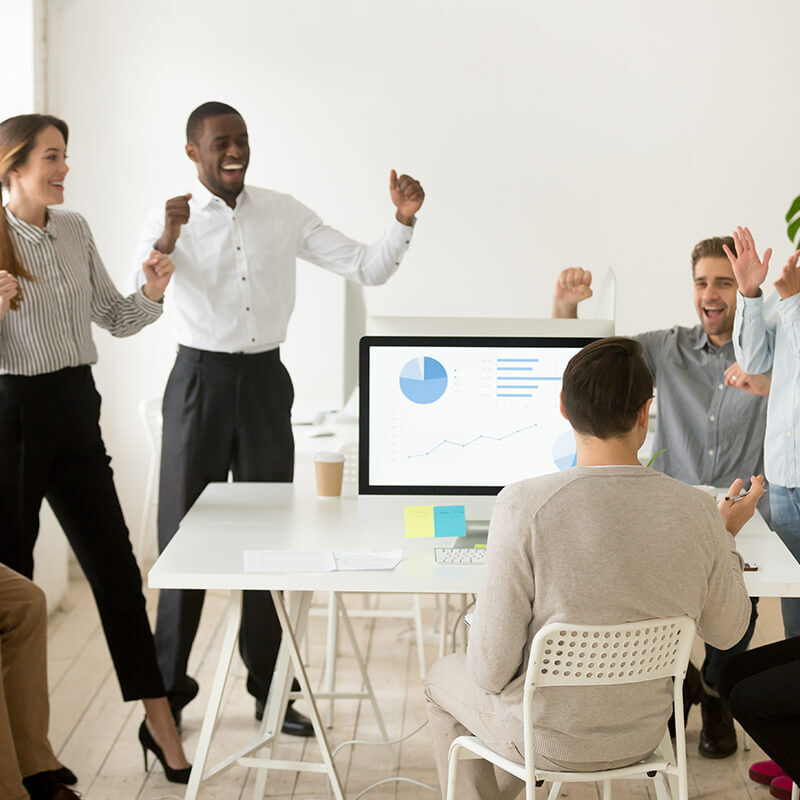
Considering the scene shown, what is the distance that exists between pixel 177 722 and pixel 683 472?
1.65 m

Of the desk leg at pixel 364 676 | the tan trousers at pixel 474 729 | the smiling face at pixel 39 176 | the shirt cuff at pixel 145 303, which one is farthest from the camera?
the desk leg at pixel 364 676

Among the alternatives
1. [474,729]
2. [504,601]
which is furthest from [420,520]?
[504,601]

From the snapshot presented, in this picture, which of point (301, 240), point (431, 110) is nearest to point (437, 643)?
point (301, 240)

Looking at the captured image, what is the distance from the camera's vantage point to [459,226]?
505 cm

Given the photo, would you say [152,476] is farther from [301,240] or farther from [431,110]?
[431,110]

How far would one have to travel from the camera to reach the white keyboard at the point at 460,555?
7.61 feet

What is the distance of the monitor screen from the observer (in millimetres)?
2529

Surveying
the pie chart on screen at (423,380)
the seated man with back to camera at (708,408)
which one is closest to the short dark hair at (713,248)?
the seated man with back to camera at (708,408)

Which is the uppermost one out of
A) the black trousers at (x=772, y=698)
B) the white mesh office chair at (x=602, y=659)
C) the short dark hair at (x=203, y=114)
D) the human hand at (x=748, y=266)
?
the short dark hair at (x=203, y=114)

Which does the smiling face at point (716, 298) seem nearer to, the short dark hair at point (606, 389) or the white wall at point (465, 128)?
the short dark hair at point (606, 389)

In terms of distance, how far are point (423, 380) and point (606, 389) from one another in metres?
0.77

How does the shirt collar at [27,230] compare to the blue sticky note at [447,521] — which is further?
the shirt collar at [27,230]

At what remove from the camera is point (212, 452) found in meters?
3.12

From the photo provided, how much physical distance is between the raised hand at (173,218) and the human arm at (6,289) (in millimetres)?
620
